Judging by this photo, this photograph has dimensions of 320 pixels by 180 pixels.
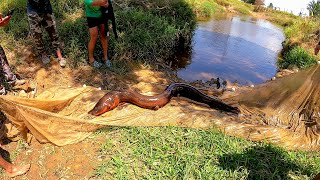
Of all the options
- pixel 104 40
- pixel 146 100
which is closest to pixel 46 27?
pixel 104 40

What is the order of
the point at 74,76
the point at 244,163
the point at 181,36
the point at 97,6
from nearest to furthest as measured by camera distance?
the point at 244,163
the point at 97,6
the point at 74,76
the point at 181,36

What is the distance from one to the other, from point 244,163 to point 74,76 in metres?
4.15

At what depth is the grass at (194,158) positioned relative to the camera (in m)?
3.12

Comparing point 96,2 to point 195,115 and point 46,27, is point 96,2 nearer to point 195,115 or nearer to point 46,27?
point 46,27

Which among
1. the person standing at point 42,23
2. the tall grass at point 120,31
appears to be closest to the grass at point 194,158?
the person standing at point 42,23

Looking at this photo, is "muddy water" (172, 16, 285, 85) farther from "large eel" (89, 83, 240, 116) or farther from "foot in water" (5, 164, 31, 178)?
"foot in water" (5, 164, 31, 178)

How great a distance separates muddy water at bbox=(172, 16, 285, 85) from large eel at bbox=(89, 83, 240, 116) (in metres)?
2.53

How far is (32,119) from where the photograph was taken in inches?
134

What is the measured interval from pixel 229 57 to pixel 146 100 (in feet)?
19.3

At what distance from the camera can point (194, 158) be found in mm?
3277

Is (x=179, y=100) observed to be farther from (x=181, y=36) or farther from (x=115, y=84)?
(x=181, y=36)

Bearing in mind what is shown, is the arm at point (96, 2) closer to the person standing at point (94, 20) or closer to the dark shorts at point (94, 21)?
the person standing at point (94, 20)

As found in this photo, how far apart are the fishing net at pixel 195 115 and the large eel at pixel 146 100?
10 centimetres

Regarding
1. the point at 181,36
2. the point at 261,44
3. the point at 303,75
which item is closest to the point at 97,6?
the point at 303,75
